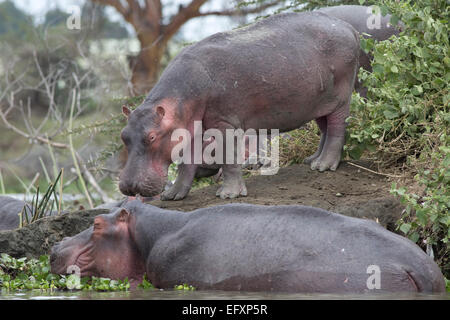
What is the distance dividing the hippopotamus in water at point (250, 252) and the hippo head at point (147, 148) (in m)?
0.73

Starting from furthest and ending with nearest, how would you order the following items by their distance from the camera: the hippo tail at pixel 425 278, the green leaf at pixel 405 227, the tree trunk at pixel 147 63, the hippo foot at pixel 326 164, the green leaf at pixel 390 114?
the tree trunk at pixel 147 63
the hippo foot at pixel 326 164
the green leaf at pixel 390 114
the green leaf at pixel 405 227
the hippo tail at pixel 425 278

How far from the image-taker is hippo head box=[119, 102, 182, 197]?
6.89 m

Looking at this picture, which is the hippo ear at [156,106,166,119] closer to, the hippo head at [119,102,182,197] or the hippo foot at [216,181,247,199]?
the hippo head at [119,102,182,197]

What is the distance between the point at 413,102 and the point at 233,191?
1.76m

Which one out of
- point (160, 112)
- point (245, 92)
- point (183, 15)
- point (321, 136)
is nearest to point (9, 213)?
point (160, 112)

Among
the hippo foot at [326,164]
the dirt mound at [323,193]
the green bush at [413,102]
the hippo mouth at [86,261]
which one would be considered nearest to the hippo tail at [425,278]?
the green bush at [413,102]

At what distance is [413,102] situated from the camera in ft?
23.5

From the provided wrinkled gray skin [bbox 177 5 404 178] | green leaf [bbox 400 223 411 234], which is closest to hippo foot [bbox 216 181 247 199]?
wrinkled gray skin [bbox 177 5 404 178]

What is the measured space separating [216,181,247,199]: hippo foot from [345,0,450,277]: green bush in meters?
1.11

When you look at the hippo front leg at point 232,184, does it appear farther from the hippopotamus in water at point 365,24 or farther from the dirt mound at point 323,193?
the hippopotamus in water at point 365,24

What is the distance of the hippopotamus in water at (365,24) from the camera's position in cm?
860
